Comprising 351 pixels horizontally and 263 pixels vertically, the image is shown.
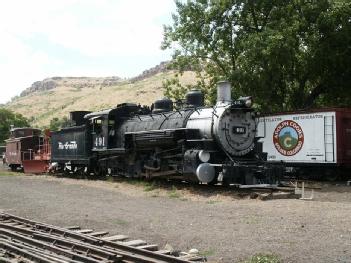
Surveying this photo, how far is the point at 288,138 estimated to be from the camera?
21.7 m

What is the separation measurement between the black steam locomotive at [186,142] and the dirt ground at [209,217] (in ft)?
2.76

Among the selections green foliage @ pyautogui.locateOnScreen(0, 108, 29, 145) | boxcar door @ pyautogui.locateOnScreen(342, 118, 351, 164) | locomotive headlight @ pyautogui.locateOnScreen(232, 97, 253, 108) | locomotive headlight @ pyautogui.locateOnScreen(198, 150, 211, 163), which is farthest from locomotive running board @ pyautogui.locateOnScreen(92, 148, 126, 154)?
green foliage @ pyautogui.locateOnScreen(0, 108, 29, 145)

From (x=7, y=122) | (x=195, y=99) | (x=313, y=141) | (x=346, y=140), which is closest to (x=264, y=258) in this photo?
(x=195, y=99)

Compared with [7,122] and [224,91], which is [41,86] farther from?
[224,91]

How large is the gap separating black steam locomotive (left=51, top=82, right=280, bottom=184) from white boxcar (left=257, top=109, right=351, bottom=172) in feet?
7.19

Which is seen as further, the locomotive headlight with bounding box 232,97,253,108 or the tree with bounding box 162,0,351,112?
the tree with bounding box 162,0,351,112

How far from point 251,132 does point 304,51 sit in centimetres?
881

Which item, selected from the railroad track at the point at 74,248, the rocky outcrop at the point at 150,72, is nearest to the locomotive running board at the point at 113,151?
the railroad track at the point at 74,248

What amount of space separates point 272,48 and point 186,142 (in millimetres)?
7776

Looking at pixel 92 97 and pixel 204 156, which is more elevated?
pixel 92 97

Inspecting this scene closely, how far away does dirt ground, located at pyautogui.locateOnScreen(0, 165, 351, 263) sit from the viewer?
8.27m

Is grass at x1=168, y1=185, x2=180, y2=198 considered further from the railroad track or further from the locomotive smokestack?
the railroad track

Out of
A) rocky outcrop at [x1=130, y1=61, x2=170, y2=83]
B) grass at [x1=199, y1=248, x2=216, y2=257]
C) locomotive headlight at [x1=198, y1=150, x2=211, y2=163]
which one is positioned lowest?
grass at [x1=199, y1=248, x2=216, y2=257]

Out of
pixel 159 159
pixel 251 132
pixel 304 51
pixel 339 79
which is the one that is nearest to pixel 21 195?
pixel 159 159
